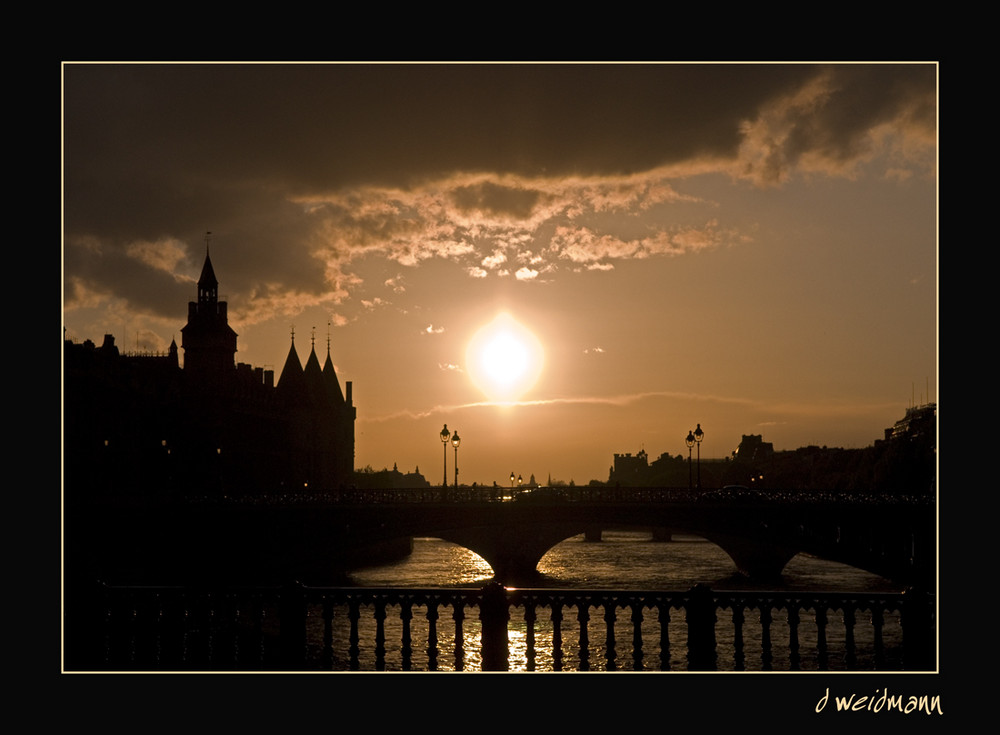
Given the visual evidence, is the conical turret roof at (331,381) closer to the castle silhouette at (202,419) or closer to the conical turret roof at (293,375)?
the castle silhouette at (202,419)

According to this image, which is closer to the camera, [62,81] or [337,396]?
[62,81]

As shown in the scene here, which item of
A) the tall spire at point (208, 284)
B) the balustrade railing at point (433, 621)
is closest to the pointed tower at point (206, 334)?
the tall spire at point (208, 284)

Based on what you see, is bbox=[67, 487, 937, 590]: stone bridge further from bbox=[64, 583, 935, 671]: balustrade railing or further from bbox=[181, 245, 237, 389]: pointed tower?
bbox=[181, 245, 237, 389]: pointed tower

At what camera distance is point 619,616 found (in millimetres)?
48219

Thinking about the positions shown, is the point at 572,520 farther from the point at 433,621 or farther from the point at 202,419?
the point at 433,621

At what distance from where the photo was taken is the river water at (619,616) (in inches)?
1364

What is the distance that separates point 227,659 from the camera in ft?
66.5

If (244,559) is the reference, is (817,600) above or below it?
above

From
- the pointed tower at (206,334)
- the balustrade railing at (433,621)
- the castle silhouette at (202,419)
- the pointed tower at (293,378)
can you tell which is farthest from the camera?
the pointed tower at (293,378)

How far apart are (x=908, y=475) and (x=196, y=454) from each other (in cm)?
4585

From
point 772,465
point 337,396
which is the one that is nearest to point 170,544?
point 337,396

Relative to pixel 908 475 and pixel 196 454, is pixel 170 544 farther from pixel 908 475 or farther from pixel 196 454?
pixel 908 475

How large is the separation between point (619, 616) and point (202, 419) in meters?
30.1

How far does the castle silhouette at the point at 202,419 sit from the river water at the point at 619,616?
9.81 metres
